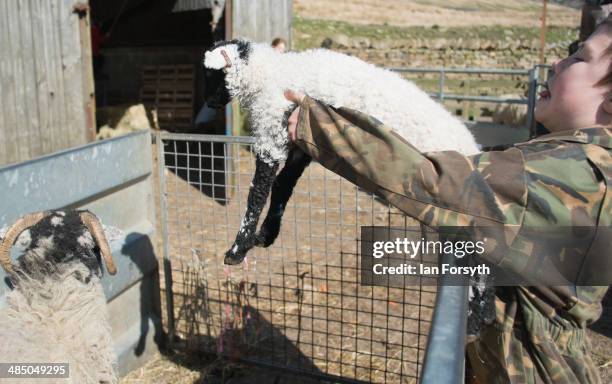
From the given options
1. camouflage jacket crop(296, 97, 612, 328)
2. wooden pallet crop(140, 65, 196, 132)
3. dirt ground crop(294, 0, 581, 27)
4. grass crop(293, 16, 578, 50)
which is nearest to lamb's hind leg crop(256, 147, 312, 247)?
camouflage jacket crop(296, 97, 612, 328)

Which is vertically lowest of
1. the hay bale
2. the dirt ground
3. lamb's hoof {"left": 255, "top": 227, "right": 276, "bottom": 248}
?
the hay bale

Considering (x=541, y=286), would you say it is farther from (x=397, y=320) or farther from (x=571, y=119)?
(x=397, y=320)

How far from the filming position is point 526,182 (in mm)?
1279

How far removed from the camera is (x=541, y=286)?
57.5 inches

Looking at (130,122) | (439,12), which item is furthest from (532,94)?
(439,12)

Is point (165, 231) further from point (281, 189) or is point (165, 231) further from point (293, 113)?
point (293, 113)

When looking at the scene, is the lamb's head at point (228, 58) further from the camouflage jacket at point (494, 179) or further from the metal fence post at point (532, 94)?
the metal fence post at point (532, 94)

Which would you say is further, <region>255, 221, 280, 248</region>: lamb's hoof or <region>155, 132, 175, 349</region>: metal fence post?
<region>155, 132, 175, 349</region>: metal fence post

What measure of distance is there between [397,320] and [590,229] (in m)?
3.42

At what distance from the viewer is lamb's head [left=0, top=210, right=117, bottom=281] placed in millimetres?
2668

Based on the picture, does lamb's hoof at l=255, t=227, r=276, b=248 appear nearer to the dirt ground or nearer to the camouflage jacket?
the camouflage jacket

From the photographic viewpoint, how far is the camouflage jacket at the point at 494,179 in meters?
1.28

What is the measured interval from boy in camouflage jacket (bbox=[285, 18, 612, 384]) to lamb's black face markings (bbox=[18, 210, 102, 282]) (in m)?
1.72

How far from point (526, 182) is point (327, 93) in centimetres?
85
